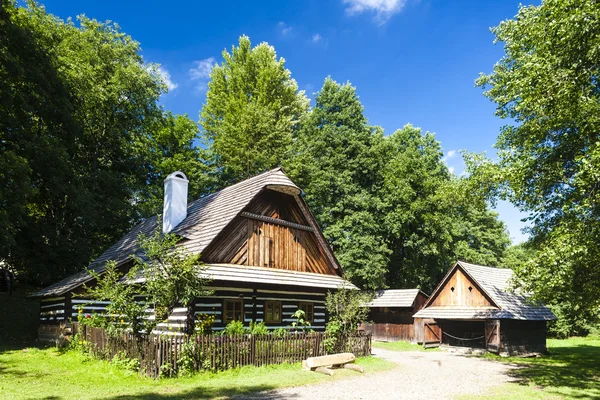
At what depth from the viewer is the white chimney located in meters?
20.8

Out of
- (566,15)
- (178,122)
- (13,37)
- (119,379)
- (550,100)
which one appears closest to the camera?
(119,379)

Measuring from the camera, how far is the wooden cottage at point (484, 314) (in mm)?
24688

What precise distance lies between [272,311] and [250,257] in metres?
2.99

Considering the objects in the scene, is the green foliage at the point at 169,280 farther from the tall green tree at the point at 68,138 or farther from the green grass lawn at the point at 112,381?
the tall green tree at the point at 68,138

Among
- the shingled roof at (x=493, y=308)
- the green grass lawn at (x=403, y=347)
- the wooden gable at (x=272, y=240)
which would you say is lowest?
the green grass lawn at (x=403, y=347)

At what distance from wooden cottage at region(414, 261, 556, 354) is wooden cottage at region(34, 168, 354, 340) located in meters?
10.2

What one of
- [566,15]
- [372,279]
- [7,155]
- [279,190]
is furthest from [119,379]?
[372,279]

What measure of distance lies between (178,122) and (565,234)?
116 feet

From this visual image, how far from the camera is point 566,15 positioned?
47.7 feet

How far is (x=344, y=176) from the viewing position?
36.0m

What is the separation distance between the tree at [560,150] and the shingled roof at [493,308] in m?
6.19

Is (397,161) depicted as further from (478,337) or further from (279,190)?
(279,190)

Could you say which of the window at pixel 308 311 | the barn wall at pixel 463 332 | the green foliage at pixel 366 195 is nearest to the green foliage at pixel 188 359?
the window at pixel 308 311

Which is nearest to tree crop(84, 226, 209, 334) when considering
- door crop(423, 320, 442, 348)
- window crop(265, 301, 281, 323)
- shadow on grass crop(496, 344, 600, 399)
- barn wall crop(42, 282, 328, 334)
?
barn wall crop(42, 282, 328, 334)
